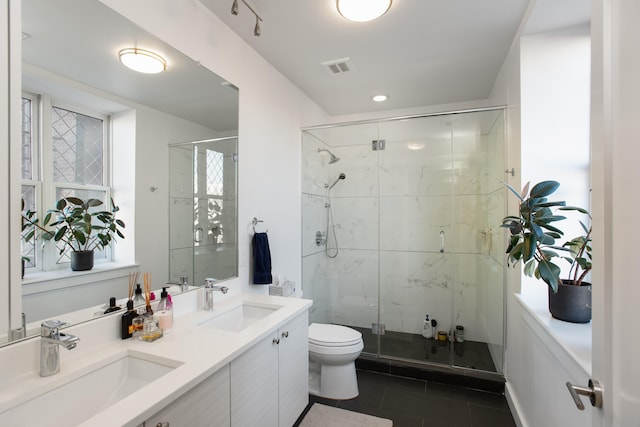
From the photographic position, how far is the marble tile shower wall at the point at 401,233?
10.2 feet

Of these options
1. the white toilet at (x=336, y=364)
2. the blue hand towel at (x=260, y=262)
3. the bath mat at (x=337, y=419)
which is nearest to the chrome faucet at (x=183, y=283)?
the blue hand towel at (x=260, y=262)

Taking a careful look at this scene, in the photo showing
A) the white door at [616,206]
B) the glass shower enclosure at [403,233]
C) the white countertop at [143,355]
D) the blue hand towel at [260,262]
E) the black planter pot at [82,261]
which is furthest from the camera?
the glass shower enclosure at [403,233]

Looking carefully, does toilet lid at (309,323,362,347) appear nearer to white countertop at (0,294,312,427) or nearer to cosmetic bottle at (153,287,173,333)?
white countertop at (0,294,312,427)

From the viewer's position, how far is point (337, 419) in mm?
2078

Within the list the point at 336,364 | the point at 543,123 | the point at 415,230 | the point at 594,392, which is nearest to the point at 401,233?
the point at 415,230

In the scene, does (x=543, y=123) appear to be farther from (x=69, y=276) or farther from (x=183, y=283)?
(x=69, y=276)

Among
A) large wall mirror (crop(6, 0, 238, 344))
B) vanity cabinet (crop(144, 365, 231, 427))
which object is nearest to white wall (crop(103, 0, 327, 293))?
large wall mirror (crop(6, 0, 238, 344))

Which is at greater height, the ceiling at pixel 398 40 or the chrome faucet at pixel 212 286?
the ceiling at pixel 398 40

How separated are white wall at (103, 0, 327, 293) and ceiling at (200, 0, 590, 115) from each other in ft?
0.49

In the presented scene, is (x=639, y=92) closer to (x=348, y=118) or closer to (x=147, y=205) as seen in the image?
(x=147, y=205)

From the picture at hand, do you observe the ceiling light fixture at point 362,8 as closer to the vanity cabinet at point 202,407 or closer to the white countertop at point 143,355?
the white countertop at point 143,355

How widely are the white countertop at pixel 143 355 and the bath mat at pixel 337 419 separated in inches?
34.7

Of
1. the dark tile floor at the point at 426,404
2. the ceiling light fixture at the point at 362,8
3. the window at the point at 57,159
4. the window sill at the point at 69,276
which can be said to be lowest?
the dark tile floor at the point at 426,404

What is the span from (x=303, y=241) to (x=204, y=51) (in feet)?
6.15
